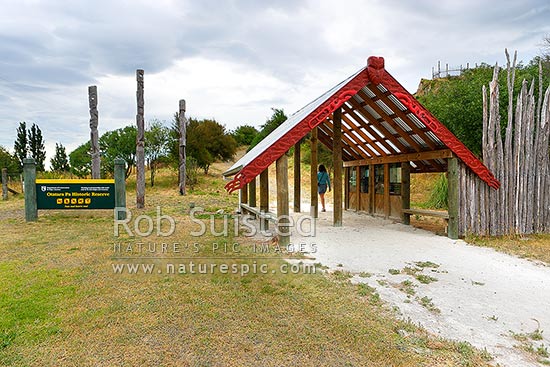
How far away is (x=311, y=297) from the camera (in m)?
4.62

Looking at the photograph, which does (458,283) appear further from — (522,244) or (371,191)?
(371,191)

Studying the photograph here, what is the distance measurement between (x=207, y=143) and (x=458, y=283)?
23.3m

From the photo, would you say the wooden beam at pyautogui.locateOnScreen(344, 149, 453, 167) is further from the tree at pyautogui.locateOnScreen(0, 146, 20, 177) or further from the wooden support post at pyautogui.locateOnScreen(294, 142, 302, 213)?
the tree at pyautogui.locateOnScreen(0, 146, 20, 177)

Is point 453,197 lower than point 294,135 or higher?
lower

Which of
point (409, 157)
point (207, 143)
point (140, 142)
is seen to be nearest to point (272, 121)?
point (207, 143)

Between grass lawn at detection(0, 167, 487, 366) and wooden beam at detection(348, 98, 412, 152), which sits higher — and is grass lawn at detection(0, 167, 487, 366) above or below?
below

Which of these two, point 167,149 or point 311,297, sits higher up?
point 167,149

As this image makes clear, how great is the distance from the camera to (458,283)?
5289 mm

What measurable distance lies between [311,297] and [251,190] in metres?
6.82

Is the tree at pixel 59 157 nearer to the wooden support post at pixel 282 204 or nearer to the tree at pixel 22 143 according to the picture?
the tree at pixel 22 143

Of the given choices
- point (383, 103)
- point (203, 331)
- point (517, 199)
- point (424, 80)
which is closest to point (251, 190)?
point (383, 103)

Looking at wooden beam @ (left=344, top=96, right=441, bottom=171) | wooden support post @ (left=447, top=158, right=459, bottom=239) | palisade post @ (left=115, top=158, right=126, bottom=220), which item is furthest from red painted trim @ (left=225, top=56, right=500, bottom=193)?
palisade post @ (left=115, top=158, right=126, bottom=220)

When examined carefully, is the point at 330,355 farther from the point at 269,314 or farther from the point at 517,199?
the point at 517,199

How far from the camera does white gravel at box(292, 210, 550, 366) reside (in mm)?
3780
